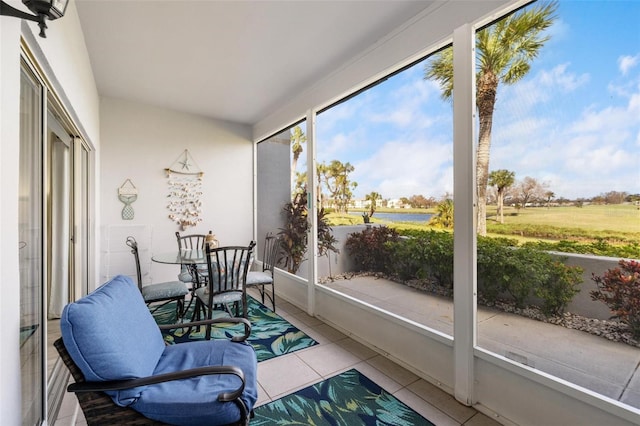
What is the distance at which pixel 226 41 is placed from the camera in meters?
2.65

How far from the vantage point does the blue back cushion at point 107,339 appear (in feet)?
3.87

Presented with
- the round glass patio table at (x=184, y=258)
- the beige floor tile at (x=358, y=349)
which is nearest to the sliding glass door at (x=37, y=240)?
the round glass patio table at (x=184, y=258)

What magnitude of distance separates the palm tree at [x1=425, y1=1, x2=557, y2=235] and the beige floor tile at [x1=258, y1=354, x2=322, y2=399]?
1.70 meters

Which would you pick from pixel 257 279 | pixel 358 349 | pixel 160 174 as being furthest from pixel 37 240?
pixel 160 174

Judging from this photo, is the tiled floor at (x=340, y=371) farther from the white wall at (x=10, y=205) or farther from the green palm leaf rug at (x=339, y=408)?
the white wall at (x=10, y=205)

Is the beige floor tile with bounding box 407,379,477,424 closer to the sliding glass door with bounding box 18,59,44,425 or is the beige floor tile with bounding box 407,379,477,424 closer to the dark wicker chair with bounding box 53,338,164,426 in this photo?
the dark wicker chair with bounding box 53,338,164,426

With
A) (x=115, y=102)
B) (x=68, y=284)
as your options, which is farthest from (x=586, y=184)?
(x=115, y=102)

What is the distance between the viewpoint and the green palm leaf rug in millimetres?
1801

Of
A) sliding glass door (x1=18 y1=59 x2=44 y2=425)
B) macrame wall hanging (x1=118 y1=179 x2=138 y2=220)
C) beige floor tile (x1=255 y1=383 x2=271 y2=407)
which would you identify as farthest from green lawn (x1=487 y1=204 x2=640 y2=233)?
macrame wall hanging (x1=118 y1=179 x2=138 y2=220)

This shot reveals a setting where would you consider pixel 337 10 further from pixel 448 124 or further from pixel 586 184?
pixel 586 184

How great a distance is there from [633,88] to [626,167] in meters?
0.38

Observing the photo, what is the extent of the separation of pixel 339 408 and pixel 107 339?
4.77 feet

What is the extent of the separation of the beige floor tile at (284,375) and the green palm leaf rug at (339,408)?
0.26 ft

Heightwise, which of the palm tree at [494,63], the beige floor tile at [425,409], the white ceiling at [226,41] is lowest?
the beige floor tile at [425,409]
